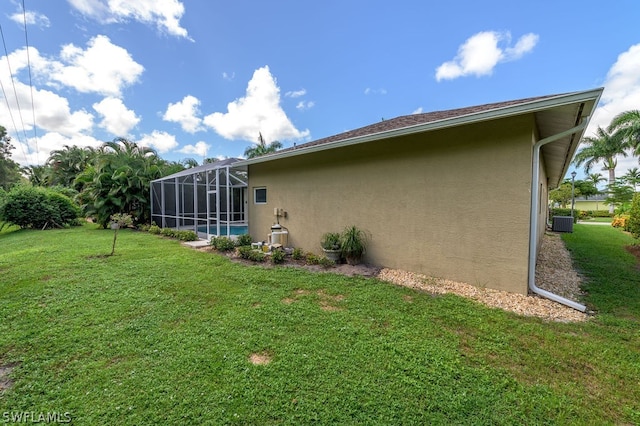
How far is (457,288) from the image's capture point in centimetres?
493

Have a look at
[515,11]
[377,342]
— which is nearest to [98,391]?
[377,342]

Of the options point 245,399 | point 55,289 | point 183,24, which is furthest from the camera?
point 183,24

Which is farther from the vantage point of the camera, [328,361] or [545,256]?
[545,256]

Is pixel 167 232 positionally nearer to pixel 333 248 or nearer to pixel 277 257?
pixel 277 257

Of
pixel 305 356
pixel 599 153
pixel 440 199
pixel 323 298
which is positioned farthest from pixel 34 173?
pixel 599 153

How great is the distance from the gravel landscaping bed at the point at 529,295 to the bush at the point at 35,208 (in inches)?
767

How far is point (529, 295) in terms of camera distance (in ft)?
14.9

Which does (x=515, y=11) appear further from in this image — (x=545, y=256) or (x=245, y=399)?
(x=245, y=399)

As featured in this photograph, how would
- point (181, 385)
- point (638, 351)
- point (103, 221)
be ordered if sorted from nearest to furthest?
1. point (181, 385)
2. point (638, 351)
3. point (103, 221)

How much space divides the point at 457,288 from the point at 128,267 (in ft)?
24.0

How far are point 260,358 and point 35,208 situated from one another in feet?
64.0

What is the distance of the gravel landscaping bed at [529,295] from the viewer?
4.06m

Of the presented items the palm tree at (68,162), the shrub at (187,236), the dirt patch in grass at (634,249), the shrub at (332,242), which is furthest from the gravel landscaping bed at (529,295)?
the palm tree at (68,162)

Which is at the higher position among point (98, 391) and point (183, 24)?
point (183, 24)
